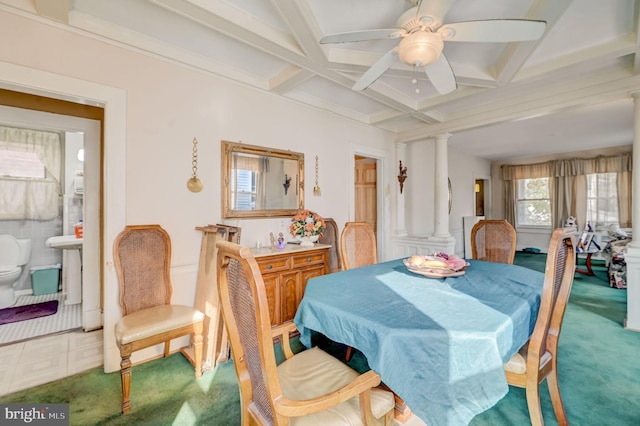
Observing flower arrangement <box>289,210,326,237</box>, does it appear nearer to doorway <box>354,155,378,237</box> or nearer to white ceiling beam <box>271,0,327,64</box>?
white ceiling beam <box>271,0,327,64</box>

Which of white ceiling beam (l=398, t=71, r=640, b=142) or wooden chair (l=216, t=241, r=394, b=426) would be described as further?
white ceiling beam (l=398, t=71, r=640, b=142)

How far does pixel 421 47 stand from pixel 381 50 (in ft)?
3.27

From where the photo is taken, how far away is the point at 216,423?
5.39ft

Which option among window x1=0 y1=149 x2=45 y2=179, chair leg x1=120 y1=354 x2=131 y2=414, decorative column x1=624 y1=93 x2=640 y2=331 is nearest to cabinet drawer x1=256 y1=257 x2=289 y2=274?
chair leg x1=120 y1=354 x2=131 y2=414

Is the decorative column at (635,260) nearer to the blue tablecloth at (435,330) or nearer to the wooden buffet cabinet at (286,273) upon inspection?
the blue tablecloth at (435,330)

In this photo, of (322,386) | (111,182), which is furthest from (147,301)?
(322,386)

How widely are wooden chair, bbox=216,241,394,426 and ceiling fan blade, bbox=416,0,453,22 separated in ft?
4.93

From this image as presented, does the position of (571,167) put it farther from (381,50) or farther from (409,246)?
(381,50)

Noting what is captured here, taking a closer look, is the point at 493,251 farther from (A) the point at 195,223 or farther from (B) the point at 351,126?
(A) the point at 195,223

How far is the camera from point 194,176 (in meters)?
2.61

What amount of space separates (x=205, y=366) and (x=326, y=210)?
222 cm

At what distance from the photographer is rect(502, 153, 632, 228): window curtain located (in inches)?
252

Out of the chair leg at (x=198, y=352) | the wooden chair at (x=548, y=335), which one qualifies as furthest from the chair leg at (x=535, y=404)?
the chair leg at (x=198, y=352)

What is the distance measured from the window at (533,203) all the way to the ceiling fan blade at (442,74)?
7365mm
